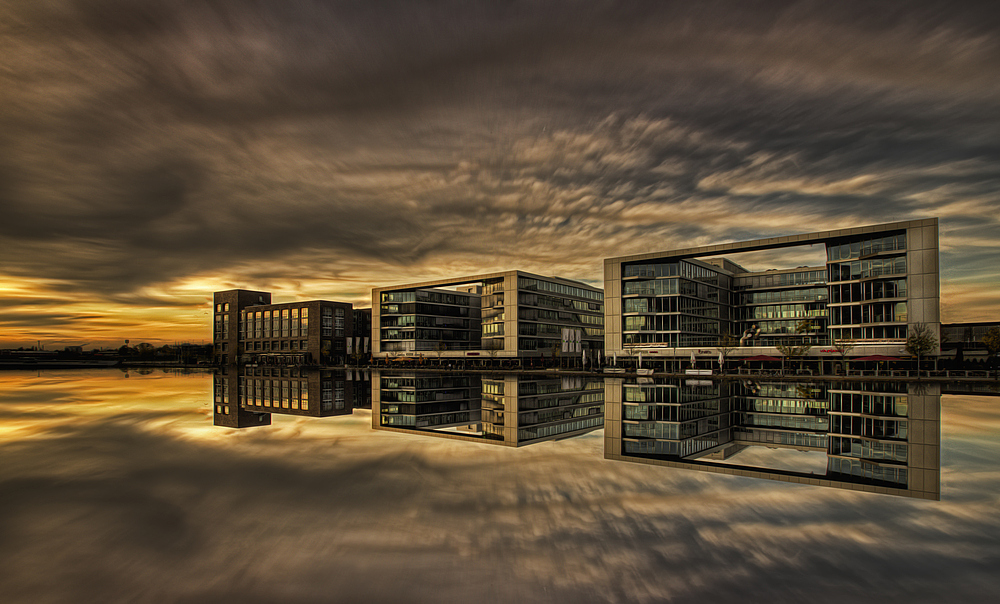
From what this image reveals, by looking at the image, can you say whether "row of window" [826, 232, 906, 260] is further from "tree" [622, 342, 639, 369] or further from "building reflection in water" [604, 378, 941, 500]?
"building reflection in water" [604, 378, 941, 500]

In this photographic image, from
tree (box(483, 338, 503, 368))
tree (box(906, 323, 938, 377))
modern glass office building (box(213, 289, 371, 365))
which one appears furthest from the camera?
modern glass office building (box(213, 289, 371, 365))

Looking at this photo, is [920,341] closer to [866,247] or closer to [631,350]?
[866,247]

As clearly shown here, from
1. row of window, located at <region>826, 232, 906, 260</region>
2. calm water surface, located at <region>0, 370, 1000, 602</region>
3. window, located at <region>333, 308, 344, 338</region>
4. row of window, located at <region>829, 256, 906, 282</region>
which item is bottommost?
calm water surface, located at <region>0, 370, 1000, 602</region>

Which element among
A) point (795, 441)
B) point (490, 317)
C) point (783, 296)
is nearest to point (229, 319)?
point (490, 317)

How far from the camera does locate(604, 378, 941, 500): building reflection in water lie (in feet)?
42.3

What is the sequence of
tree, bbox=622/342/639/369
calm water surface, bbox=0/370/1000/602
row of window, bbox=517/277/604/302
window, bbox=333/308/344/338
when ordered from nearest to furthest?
calm water surface, bbox=0/370/1000/602 < tree, bbox=622/342/639/369 < row of window, bbox=517/277/604/302 < window, bbox=333/308/344/338

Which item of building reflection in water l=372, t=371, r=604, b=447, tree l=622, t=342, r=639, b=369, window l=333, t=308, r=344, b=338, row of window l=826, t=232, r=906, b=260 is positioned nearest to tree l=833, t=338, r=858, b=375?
row of window l=826, t=232, r=906, b=260

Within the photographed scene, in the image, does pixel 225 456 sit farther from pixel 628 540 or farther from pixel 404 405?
pixel 404 405

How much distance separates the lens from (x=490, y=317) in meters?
102

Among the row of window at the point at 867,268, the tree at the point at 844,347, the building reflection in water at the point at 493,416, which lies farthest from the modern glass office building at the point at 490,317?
the building reflection in water at the point at 493,416

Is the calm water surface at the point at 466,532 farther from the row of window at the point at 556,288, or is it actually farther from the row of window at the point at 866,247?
the row of window at the point at 556,288

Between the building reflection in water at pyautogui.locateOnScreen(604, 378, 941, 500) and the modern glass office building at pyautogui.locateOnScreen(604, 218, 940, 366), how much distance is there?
4302cm

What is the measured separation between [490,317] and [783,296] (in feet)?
204

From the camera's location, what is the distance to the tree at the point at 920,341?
186 ft
